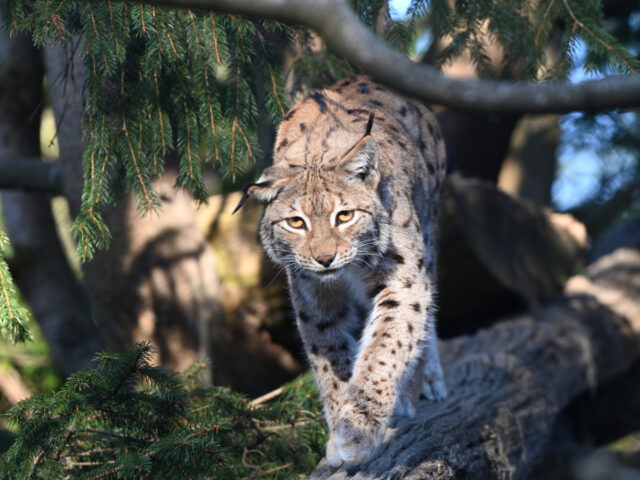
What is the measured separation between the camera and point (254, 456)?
4.07 metres

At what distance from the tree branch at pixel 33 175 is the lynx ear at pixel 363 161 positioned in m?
3.28

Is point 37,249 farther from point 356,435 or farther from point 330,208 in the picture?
point 356,435

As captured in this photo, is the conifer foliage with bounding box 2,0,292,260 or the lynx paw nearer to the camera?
the lynx paw

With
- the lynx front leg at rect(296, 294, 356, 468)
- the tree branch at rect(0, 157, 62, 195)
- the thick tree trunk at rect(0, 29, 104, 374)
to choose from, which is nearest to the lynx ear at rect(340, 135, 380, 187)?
the lynx front leg at rect(296, 294, 356, 468)

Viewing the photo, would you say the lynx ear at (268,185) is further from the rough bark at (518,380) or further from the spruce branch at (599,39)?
the spruce branch at (599,39)

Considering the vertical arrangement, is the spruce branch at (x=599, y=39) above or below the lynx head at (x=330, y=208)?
above

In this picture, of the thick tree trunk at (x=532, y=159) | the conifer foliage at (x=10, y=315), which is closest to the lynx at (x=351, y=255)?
the conifer foliage at (x=10, y=315)

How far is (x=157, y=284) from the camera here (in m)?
6.32

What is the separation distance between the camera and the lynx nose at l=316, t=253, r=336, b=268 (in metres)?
3.76

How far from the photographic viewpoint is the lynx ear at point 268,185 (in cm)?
380

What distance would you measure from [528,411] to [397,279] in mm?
1647

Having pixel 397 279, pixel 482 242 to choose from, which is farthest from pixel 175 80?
pixel 482 242

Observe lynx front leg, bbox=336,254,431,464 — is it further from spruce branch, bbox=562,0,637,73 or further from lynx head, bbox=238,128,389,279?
spruce branch, bbox=562,0,637,73

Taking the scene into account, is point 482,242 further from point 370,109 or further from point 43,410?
point 43,410
